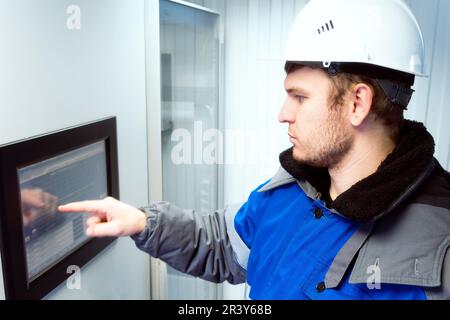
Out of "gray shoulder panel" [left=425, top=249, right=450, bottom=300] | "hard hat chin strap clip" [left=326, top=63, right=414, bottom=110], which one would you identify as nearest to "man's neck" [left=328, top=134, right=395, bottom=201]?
"hard hat chin strap clip" [left=326, top=63, right=414, bottom=110]

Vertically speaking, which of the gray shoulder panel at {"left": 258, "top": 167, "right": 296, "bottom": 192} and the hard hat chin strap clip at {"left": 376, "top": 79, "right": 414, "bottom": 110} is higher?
the hard hat chin strap clip at {"left": 376, "top": 79, "right": 414, "bottom": 110}

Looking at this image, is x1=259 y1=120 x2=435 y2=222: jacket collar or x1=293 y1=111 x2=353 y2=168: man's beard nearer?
x1=259 y1=120 x2=435 y2=222: jacket collar

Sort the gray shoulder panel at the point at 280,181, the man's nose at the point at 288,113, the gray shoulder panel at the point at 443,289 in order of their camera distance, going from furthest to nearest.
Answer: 1. the gray shoulder panel at the point at 280,181
2. the man's nose at the point at 288,113
3. the gray shoulder panel at the point at 443,289

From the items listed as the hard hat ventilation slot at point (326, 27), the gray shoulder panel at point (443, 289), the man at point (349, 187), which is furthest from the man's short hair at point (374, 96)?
the gray shoulder panel at point (443, 289)

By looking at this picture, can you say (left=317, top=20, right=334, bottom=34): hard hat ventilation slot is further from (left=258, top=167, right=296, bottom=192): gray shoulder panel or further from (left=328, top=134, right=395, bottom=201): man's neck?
(left=258, top=167, right=296, bottom=192): gray shoulder panel

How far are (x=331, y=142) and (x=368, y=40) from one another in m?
0.25

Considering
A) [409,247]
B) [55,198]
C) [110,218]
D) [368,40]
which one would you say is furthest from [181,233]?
[368,40]

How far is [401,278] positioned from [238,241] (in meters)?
0.52

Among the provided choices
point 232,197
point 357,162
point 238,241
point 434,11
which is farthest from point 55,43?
point 434,11

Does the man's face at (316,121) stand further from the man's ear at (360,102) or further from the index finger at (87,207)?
the index finger at (87,207)

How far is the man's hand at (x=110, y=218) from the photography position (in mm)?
928

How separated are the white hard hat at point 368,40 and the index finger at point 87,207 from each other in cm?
60

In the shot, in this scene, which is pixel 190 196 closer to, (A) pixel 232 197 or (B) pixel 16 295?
(A) pixel 232 197

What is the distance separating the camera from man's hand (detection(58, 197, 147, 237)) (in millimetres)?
928
